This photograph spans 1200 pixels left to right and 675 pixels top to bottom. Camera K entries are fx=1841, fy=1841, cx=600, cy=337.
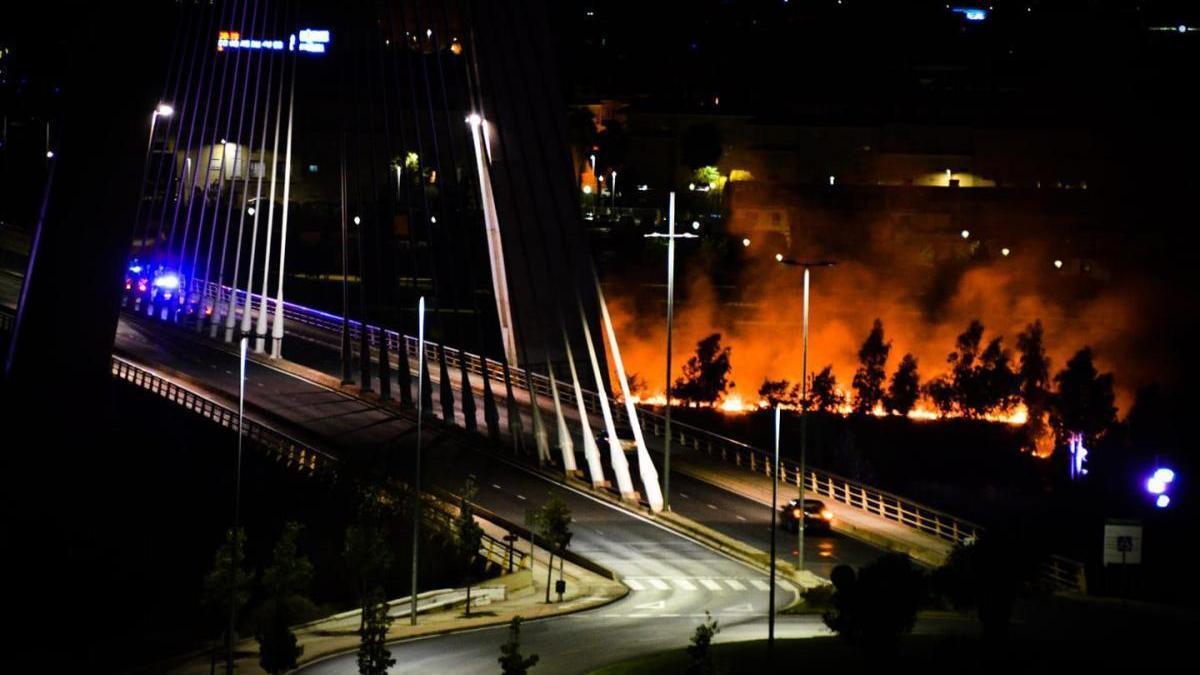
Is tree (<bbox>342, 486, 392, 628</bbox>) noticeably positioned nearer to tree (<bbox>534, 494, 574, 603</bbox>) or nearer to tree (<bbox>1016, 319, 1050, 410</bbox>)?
tree (<bbox>534, 494, 574, 603</bbox>)

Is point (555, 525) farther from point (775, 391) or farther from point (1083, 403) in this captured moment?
point (1083, 403)

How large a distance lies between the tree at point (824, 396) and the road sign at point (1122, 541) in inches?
1350

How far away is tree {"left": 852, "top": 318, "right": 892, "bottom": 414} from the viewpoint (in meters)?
83.3

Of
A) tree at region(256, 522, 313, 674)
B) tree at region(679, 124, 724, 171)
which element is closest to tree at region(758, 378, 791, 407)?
tree at region(679, 124, 724, 171)

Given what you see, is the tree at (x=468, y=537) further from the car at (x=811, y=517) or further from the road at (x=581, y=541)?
the car at (x=811, y=517)

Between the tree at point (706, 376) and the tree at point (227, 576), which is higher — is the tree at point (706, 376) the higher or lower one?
the higher one

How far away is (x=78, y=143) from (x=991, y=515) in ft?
117

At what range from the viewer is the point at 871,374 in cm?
8481

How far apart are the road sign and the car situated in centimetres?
966

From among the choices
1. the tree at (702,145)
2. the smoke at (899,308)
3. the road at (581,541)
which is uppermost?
the tree at (702,145)

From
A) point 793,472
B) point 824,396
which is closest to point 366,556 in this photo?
point 793,472

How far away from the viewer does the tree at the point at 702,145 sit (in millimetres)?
120875

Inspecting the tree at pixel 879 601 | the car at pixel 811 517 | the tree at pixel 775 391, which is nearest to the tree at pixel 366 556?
the car at pixel 811 517

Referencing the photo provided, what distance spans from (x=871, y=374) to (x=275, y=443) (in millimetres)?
35331
